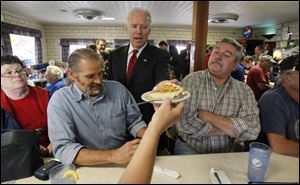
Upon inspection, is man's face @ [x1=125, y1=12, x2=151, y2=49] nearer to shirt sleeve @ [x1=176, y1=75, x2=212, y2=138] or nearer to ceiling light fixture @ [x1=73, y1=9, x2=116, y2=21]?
ceiling light fixture @ [x1=73, y1=9, x2=116, y2=21]

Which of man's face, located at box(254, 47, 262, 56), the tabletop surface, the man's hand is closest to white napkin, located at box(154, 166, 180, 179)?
the tabletop surface

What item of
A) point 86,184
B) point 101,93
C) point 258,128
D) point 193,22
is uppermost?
point 193,22

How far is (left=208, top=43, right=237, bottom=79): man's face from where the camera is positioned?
134cm

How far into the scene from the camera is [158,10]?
826 mm

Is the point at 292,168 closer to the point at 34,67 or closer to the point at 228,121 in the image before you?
the point at 228,121

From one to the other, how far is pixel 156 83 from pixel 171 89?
0.53 ft

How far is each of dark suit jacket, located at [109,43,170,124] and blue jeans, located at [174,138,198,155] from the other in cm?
45

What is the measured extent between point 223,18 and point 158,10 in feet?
1.05

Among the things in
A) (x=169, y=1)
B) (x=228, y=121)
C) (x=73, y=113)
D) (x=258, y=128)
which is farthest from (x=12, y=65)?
(x=258, y=128)

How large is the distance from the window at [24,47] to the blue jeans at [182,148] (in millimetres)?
924

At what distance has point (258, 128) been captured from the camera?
1.15 m

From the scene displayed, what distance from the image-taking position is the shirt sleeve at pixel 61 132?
0.96 m

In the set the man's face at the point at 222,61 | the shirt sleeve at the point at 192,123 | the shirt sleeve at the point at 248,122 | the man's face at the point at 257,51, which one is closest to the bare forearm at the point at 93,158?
the shirt sleeve at the point at 192,123

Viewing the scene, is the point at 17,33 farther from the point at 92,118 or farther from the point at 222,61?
the point at 222,61
